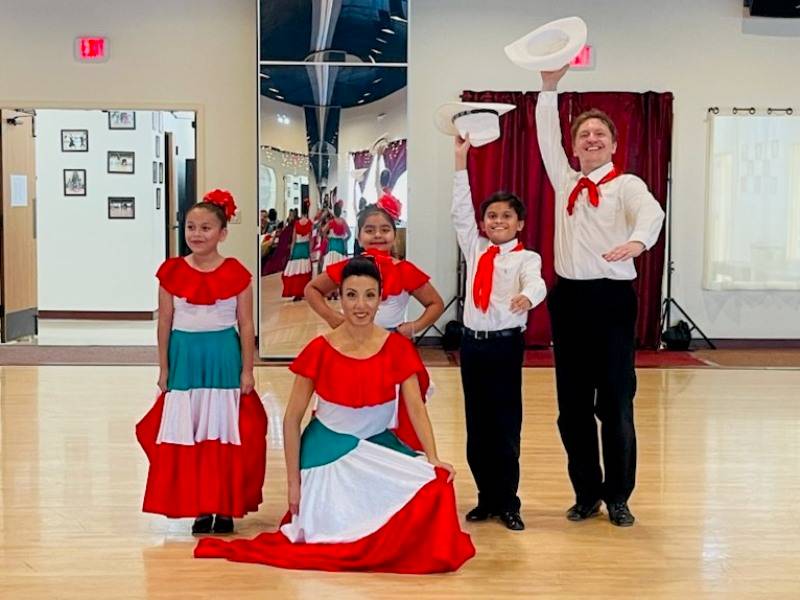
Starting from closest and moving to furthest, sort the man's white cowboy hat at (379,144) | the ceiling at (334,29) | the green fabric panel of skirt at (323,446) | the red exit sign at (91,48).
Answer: the green fabric panel of skirt at (323,446) → the ceiling at (334,29) → the man's white cowboy hat at (379,144) → the red exit sign at (91,48)

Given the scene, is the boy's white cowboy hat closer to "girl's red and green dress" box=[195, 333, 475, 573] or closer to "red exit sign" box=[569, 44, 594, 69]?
"red exit sign" box=[569, 44, 594, 69]

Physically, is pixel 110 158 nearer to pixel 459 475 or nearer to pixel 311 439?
pixel 459 475

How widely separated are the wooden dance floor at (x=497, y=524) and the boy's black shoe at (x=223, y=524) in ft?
0.16

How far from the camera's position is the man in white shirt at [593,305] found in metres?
4.09

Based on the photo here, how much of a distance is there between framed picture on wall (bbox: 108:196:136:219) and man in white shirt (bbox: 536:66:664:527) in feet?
27.6

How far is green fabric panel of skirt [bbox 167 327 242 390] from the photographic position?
156 inches

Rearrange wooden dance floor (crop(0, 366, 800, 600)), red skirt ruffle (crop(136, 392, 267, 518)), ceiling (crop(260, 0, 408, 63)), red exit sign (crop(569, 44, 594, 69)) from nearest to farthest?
wooden dance floor (crop(0, 366, 800, 600))
red skirt ruffle (crop(136, 392, 267, 518))
ceiling (crop(260, 0, 408, 63))
red exit sign (crop(569, 44, 594, 69))

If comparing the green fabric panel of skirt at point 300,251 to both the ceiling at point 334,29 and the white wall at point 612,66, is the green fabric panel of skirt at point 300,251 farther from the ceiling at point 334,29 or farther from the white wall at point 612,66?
the ceiling at point 334,29

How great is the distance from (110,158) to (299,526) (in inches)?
354

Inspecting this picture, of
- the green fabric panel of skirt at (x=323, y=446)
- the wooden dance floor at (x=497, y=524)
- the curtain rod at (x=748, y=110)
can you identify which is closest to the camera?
the wooden dance floor at (x=497, y=524)

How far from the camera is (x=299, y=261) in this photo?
29.2 feet

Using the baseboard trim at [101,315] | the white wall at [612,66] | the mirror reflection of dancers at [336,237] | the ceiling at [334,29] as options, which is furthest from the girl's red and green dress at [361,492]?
the baseboard trim at [101,315]

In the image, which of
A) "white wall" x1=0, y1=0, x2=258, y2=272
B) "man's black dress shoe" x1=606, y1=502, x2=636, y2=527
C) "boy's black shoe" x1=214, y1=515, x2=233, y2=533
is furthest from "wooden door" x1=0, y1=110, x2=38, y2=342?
"man's black dress shoe" x1=606, y1=502, x2=636, y2=527

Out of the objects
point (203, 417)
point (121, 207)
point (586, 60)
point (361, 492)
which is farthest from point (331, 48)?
point (361, 492)
